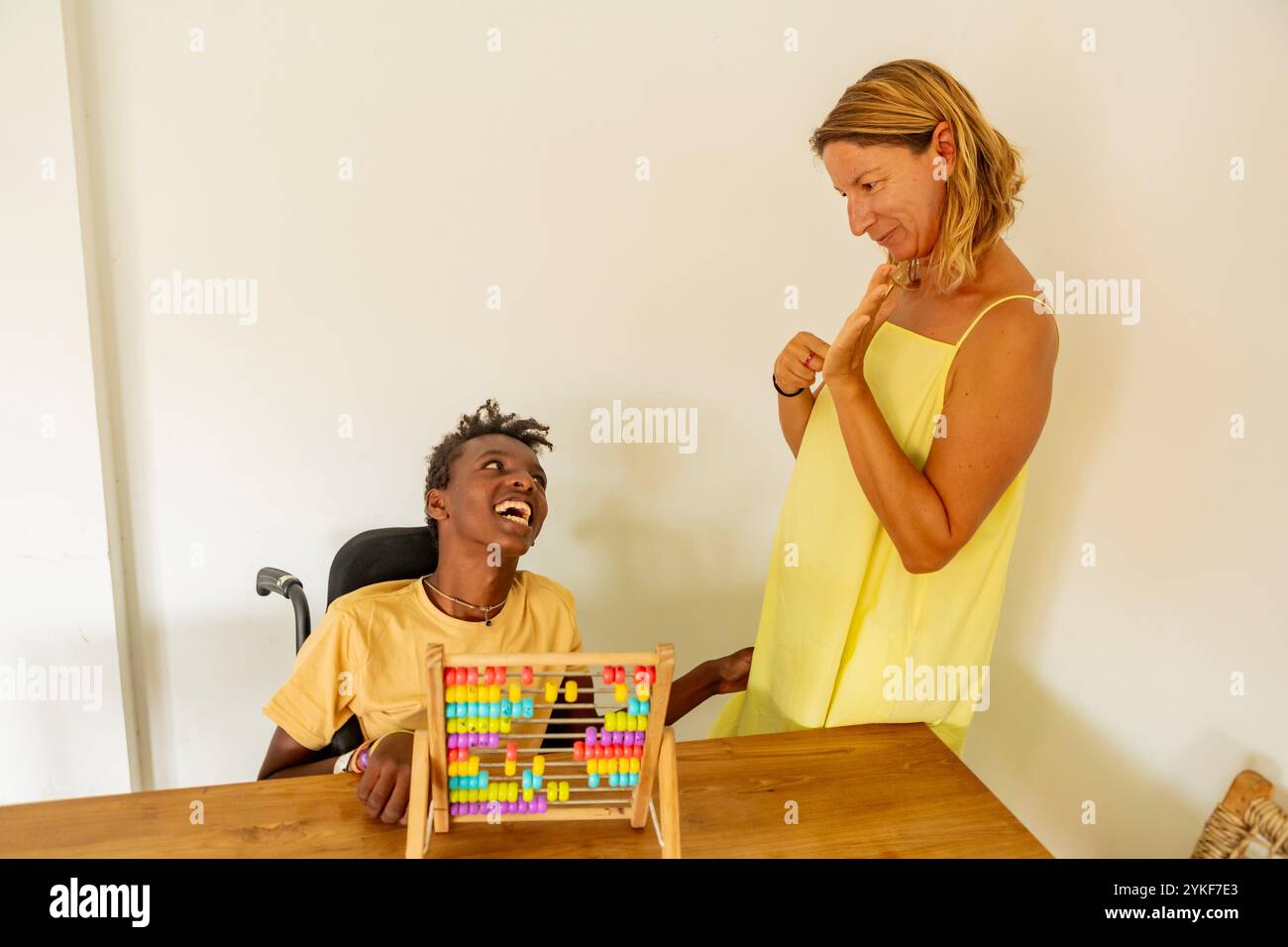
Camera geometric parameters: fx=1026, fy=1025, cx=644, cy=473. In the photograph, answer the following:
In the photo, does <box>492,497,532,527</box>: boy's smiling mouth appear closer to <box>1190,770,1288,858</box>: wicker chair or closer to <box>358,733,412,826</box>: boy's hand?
<box>358,733,412,826</box>: boy's hand

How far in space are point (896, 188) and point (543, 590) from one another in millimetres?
1035

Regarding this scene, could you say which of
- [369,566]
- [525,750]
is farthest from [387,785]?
[369,566]

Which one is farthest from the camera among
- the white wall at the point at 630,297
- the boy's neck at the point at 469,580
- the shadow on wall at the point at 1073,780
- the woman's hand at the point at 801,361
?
the shadow on wall at the point at 1073,780

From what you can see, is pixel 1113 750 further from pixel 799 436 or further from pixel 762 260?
pixel 762 260

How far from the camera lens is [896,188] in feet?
5.74

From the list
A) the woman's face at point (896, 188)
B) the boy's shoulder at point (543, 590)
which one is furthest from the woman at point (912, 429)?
the boy's shoulder at point (543, 590)

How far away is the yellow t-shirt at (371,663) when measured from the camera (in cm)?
187

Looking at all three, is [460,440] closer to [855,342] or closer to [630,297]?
[630,297]

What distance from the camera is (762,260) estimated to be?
255 centimetres

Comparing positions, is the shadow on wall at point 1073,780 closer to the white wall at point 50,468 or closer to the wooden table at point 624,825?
the wooden table at point 624,825

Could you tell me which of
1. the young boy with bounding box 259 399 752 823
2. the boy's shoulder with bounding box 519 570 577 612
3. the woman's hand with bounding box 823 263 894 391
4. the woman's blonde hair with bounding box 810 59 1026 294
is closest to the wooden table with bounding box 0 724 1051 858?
the young boy with bounding box 259 399 752 823
